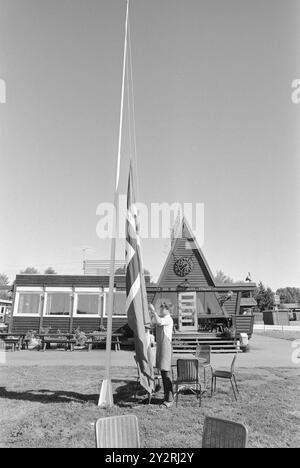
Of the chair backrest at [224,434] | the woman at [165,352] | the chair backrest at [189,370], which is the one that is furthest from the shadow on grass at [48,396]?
the chair backrest at [224,434]

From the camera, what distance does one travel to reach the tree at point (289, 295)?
106 meters

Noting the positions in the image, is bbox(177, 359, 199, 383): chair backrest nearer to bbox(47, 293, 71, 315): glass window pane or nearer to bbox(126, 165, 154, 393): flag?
bbox(126, 165, 154, 393): flag

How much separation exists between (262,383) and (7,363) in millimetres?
8343

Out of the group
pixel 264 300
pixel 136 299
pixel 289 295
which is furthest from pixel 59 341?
pixel 289 295

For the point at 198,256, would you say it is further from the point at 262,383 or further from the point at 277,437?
the point at 277,437

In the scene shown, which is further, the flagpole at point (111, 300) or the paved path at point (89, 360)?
the paved path at point (89, 360)

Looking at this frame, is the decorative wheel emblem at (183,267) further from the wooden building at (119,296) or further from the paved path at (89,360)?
the paved path at (89,360)

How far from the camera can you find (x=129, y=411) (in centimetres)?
650

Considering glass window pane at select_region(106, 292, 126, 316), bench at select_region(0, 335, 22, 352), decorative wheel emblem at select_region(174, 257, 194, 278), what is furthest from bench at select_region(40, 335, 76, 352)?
decorative wheel emblem at select_region(174, 257, 194, 278)

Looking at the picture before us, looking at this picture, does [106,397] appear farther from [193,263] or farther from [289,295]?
[289,295]

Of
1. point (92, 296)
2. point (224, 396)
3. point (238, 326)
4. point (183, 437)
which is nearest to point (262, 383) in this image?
point (224, 396)

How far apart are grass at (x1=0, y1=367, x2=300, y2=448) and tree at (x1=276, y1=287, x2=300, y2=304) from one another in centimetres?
10185

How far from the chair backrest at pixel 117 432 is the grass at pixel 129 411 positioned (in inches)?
82.0

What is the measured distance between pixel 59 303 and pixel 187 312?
7.17 meters
